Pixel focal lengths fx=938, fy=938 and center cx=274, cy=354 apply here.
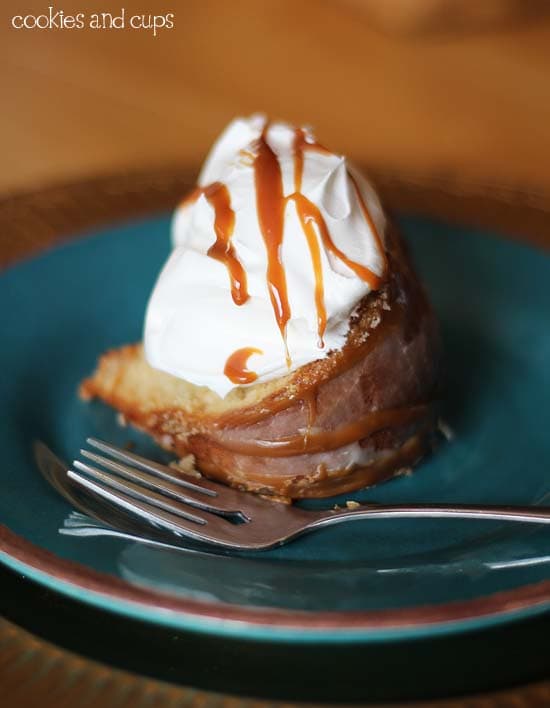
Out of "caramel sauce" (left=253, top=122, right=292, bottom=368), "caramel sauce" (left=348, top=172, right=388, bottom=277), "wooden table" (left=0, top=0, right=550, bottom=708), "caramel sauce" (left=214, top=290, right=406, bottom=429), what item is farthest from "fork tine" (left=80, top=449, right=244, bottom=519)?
"wooden table" (left=0, top=0, right=550, bottom=708)

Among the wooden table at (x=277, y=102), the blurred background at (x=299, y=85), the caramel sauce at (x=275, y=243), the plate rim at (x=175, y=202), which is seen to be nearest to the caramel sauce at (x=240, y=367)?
the caramel sauce at (x=275, y=243)

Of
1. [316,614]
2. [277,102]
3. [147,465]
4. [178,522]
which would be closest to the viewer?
[316,614]

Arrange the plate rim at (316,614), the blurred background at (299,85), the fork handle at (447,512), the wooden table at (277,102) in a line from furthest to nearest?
the blurred background at (299,85)
the wooden table at (277,102)
the fork handle at (447,512)
the plate rim at (316,614)

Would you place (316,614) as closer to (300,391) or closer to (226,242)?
(300,391)

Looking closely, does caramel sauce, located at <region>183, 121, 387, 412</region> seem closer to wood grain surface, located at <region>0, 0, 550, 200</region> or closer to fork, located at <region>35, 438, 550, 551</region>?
fork, located at <region>35, 438, 550, 551</region>

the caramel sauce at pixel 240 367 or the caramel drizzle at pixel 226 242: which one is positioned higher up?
the caramel drizzle at pixel 226 242

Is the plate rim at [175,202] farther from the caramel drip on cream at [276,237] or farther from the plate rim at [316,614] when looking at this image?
the caramel drip on cream at [276,237]

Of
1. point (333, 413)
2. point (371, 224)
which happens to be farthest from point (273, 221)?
point (333, 413)
